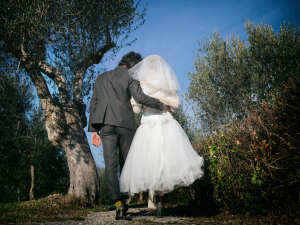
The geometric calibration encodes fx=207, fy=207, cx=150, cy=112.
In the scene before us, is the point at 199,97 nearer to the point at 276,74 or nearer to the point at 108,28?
the point at 276,74

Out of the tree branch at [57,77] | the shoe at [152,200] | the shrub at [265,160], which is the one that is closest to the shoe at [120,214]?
the shoe at [152,200]

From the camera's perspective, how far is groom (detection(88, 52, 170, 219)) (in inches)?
132

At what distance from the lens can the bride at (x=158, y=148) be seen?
9.78 ft

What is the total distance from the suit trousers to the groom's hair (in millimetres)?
1248

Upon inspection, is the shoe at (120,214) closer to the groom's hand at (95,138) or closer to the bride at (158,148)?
the bride at (158,148)

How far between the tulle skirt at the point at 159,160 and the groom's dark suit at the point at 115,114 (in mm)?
217

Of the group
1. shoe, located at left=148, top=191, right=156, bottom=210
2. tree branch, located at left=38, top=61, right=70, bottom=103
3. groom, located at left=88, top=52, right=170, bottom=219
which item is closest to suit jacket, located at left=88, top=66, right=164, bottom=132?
groom, located at left=88, top=52, right=170, bottom=219

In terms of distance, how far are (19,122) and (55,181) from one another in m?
5.10

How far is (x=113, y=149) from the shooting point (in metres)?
3.44

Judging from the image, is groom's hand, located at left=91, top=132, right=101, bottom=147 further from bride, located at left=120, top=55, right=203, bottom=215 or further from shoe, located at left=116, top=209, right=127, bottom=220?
shoe, located at left=116, top=209, right=127, bottom=220

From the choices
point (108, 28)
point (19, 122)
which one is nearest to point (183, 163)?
point (108, 28)

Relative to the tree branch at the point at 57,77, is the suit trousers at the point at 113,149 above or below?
below

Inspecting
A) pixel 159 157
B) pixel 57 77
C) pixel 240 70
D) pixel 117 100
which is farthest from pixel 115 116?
pixel 240 70

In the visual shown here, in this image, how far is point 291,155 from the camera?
8.34 ft
